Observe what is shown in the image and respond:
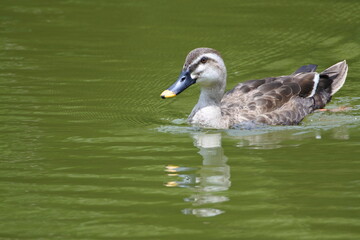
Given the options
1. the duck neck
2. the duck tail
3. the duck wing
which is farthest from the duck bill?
the duck tail

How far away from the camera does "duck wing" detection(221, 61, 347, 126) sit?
489 inches

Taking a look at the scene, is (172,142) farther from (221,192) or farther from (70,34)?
(70,34)

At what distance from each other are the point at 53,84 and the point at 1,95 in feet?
3.42

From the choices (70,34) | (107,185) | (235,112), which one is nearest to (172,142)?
(235,112)

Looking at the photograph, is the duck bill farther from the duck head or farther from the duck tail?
the duck tail

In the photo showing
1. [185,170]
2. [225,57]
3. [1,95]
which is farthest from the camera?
[225,57]

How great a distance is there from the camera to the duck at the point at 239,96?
1193cm

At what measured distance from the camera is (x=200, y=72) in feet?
39.3

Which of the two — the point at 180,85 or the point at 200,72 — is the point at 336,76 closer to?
the point at 200,72

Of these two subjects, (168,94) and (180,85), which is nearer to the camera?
(168,94)

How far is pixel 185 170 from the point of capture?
9.41 meters

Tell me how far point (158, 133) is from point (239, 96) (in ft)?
6.00

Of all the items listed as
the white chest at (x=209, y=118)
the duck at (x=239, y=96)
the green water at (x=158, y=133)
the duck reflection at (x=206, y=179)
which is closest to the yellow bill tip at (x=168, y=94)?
the duck at (x=239, y=96)

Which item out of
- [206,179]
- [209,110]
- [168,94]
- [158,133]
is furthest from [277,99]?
[206,179]
